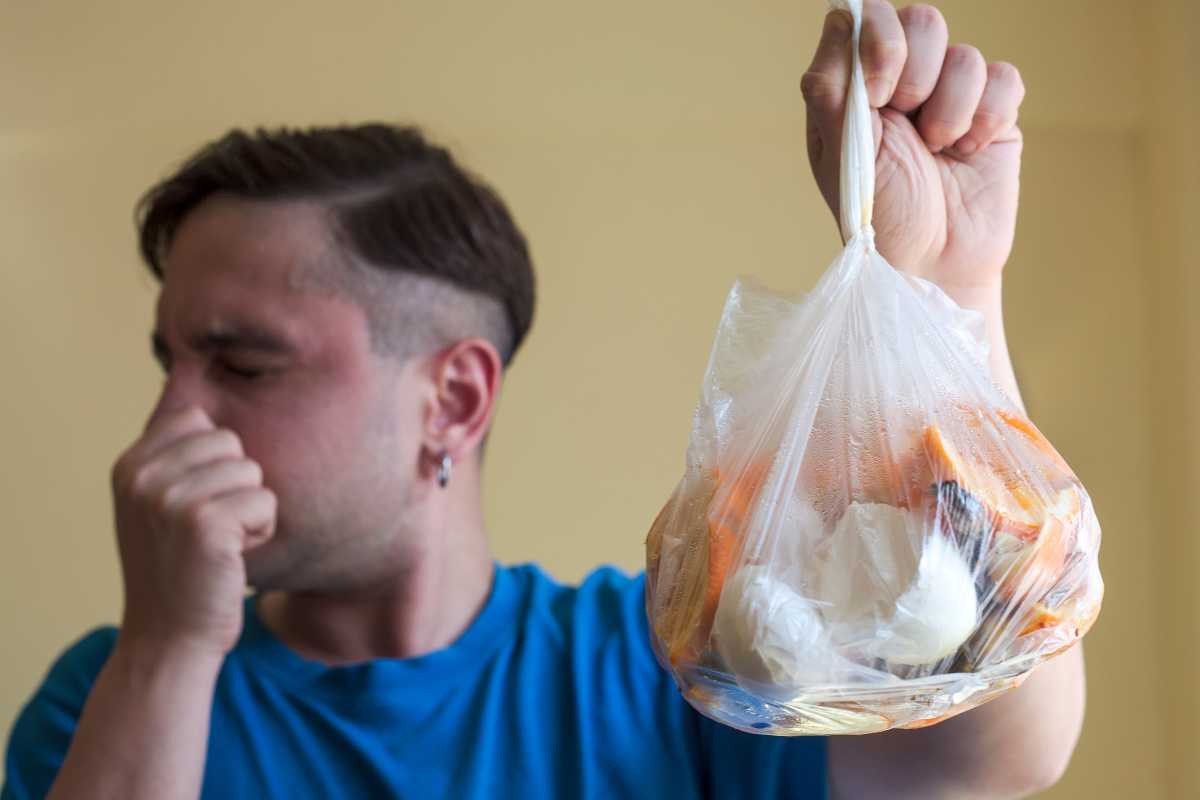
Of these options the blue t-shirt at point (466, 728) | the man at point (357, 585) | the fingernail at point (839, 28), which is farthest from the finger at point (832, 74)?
the blue t-shirt at point (466, 728)

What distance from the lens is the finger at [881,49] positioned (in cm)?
58

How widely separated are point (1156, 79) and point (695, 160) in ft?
2.23

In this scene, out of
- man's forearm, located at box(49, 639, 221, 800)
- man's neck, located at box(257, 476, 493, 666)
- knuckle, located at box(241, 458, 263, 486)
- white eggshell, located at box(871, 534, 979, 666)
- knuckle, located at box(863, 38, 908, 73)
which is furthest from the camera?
man's neck, located at box(257, 476, 493, 666)

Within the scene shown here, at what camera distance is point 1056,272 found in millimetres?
1752

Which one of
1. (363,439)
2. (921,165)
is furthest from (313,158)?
(921,165)

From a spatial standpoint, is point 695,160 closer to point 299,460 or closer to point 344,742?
point 299,460

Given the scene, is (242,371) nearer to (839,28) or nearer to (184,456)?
(184,456)

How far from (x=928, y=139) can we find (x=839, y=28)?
10 cm

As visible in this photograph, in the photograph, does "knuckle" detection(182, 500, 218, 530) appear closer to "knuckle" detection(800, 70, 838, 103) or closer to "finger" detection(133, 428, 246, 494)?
"finger" detection(133, 428, 246, 494)

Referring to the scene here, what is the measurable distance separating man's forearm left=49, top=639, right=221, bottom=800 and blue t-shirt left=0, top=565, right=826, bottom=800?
4.6 inches

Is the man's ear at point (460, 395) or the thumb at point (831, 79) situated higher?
the thumb at point (831, 79)

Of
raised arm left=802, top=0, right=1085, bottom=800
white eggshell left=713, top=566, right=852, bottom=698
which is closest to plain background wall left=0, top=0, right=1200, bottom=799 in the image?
raised arm left=802, top=0, right=1085, bottom=800

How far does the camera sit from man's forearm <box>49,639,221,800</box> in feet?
2.88

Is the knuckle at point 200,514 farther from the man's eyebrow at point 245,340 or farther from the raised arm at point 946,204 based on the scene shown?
the raised arm at point 946,204
